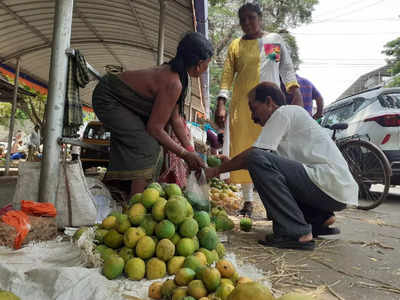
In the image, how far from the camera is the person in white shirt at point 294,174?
8.41ft

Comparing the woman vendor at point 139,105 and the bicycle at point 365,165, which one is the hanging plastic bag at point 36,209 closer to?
the woman vendor at point 139,105

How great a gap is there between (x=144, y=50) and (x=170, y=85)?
18.5 feet

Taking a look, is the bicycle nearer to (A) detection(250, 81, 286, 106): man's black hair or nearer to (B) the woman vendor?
(A) detection(250, 81, 286, 106): man's black hair

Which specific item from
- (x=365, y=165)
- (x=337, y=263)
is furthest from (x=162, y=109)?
(x=365, y=165)

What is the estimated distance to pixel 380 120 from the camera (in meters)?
5.46

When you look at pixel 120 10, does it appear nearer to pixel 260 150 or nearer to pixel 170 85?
pixel 170 85

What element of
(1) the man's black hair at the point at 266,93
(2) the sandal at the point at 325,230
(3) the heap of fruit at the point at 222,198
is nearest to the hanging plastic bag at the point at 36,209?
(1) the man's black hair at the point at 266,93

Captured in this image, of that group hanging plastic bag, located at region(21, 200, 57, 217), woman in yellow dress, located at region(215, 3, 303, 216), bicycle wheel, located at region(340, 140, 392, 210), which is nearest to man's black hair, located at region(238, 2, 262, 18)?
woman in yellow dress, located at region(215, 3, 303, 216)

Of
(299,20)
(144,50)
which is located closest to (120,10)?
(144,50)

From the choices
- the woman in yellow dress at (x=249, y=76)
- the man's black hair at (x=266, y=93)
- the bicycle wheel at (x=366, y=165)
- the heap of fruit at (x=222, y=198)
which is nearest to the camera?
the man's black hair at (x=266, y=93)

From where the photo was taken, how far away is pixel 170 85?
110 inches

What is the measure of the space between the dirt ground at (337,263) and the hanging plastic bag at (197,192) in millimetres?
462

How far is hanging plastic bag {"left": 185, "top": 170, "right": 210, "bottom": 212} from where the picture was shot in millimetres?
2269

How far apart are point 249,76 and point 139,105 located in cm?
Result: 165
